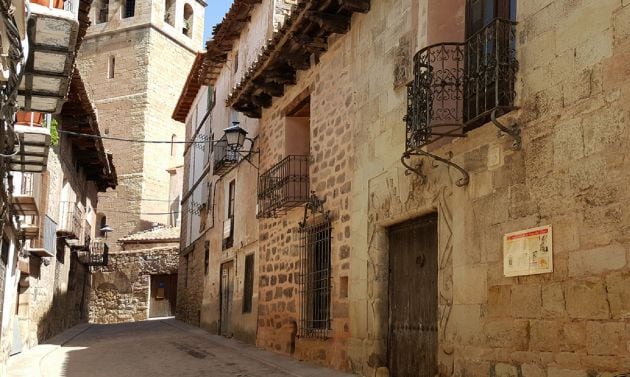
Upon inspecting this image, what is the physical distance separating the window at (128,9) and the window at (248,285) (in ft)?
113

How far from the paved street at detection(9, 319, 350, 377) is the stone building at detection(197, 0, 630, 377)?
0.55 m

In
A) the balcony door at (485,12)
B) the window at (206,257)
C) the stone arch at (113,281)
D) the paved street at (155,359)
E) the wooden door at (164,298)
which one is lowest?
the paved street at (155,359)

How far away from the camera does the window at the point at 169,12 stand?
46250 mm

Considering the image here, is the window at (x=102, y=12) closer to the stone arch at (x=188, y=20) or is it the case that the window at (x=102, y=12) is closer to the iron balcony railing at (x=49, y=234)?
the stone arch at (x=188, y=20)

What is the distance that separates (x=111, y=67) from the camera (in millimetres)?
45031

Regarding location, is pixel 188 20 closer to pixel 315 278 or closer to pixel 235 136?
pixel 235 136

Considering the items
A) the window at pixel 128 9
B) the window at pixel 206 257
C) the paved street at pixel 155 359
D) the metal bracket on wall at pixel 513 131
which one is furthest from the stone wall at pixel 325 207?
the window at pixel 128 9

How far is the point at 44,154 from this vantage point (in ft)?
30.6

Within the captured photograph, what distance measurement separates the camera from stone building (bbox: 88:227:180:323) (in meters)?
32.4

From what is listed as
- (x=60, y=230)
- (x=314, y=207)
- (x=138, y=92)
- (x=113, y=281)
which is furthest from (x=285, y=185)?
(x=138, y=92)

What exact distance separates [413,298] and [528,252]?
2309 mm

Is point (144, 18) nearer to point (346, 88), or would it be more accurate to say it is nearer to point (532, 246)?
point (346, 88)

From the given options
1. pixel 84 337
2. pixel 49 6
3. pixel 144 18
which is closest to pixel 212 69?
pixel 84 337

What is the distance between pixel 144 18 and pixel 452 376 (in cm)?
4098
